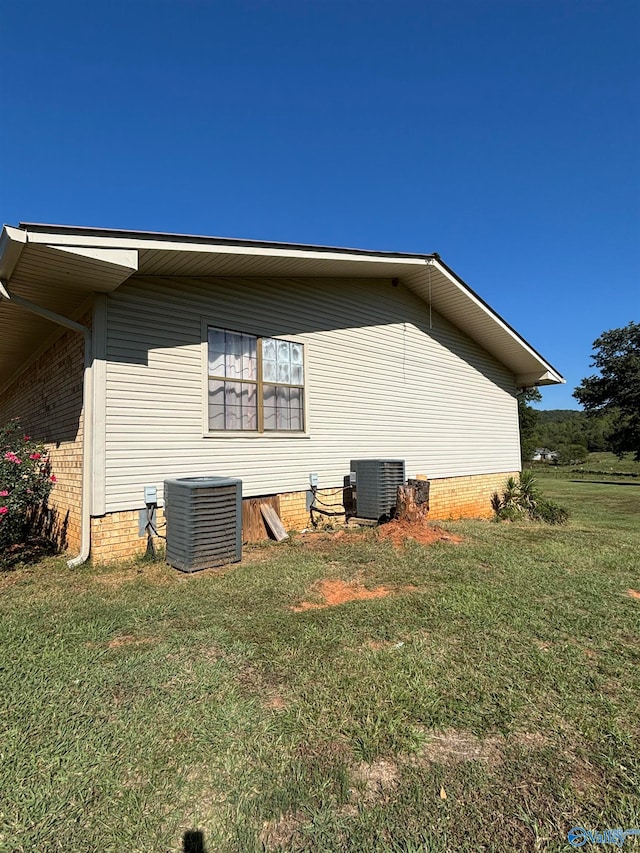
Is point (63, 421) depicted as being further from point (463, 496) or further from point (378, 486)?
point (463, 496)

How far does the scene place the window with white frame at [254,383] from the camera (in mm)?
6582

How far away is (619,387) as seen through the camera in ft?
111

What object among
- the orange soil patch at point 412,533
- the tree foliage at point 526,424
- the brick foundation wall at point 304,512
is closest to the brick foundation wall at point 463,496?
the brick foundation wall at point 304,512

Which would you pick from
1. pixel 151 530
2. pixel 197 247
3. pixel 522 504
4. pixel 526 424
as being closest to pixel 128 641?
pixel 151 530

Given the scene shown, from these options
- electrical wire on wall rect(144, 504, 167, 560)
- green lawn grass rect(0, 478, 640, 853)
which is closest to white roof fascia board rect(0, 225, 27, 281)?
electrical wire on wall rect(144, 504, 167, 560)

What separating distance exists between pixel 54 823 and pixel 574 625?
3854mm

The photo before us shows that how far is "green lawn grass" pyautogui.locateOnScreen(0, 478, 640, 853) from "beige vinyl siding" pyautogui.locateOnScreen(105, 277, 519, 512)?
2.12 metres

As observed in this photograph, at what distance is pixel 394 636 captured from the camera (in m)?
3.37

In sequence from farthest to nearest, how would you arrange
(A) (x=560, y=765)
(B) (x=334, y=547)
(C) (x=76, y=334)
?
(B) (x=334, y=547) < (C) (x=76, y=334) < (A) (x=560, y=765)

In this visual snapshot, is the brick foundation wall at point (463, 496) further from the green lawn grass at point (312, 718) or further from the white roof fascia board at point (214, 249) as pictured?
the green lawn grass at point (312, 718)

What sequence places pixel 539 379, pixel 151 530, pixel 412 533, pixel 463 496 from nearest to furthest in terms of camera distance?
1. pixel 151 530
2. pixel 412 533
3. pixel 463 496
4. pixel 539 379

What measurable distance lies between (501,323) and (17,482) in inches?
410

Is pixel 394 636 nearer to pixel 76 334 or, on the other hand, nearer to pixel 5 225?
pixel 5 225

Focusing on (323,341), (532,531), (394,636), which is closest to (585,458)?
(532,531)
